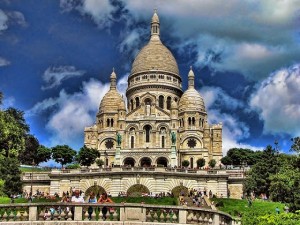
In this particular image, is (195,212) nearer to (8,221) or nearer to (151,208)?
(151,208)

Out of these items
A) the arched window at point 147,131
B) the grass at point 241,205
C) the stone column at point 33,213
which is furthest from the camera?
the arched window at point 147,131

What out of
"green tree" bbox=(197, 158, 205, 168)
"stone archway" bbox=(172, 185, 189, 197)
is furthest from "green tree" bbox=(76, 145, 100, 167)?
"stone archway" bbox=(172, 185, 189, 197)

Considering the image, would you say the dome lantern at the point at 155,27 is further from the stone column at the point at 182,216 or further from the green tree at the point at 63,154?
the stone column at the point at 182,216

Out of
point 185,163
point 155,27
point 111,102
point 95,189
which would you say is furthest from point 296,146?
point 155,27

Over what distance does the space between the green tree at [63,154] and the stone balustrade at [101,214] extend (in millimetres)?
64901

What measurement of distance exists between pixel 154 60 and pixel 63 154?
32823mm

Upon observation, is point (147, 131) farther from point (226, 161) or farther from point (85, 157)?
point (226, 161)

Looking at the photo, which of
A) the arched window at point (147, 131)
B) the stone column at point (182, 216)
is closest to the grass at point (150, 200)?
the stone column at point (182, 216)

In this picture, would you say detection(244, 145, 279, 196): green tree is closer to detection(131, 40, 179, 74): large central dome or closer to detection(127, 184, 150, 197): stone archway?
detection(127, 184, 150, 197): stone archway

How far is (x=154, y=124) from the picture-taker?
91.5 meters

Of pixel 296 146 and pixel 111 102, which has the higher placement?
A: pixel 111 102

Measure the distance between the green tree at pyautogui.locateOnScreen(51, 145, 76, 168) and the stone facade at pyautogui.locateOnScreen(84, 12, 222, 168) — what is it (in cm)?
669

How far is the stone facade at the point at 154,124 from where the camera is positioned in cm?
8654

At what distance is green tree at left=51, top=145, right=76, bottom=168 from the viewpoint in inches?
3258
